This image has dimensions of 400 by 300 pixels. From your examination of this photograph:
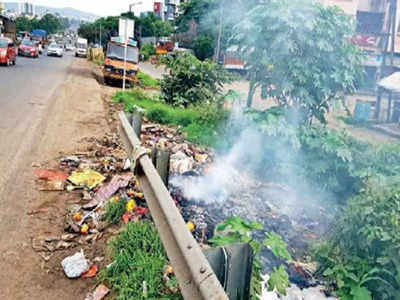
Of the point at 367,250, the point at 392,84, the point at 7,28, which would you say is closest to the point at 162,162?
the point at 367,250

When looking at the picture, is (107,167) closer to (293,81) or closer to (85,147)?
(85,147)

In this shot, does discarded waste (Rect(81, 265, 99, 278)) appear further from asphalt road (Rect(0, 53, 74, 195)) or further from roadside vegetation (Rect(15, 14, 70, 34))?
roadside vegetation (Rect(15, 14, 70, 34))

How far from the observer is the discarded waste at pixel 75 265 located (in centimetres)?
307

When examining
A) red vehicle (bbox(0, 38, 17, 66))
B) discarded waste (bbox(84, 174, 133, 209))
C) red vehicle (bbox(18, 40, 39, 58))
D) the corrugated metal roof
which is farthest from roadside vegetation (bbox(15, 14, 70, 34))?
discarded waste (bbox(84, 174, 133, 209))

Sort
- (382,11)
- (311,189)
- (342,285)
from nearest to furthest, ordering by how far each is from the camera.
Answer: (342,285), (311,189), (382,11)

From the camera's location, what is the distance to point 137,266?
296 centimetres

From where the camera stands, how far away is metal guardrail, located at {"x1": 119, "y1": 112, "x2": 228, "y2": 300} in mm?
1526

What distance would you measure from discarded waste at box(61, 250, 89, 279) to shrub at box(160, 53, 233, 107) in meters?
8.38

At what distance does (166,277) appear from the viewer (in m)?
2.87

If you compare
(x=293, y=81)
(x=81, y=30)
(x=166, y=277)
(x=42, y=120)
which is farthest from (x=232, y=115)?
(x=81, y=30)

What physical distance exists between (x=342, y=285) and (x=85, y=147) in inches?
191

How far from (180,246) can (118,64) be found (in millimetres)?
17688

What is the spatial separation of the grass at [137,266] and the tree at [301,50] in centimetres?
404

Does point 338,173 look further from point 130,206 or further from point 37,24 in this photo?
point 37,24
